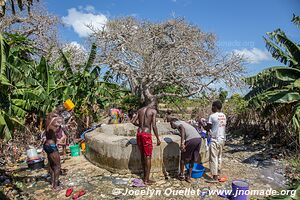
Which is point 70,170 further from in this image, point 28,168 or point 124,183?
point 124,183

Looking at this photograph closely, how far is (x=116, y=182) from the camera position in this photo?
6.23m

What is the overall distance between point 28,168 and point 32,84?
3.66 m

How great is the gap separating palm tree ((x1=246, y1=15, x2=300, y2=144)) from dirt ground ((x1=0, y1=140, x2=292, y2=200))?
5.27ft

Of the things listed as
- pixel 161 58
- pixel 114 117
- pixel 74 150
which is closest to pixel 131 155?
pixel 74 150

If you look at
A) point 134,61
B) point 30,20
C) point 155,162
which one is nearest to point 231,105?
point 134,61

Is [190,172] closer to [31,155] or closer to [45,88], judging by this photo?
[31,155]

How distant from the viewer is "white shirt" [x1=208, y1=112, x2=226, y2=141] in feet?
19.3

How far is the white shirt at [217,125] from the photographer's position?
5884 mm

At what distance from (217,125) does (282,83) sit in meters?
4.37

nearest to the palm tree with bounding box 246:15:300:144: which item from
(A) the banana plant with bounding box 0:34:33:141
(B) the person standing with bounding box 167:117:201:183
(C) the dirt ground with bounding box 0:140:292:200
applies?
(C) the dirt ground with bounding box 0:140:292:200

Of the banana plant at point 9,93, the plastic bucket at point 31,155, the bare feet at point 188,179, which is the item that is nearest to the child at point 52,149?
the banana plant at point 9,93

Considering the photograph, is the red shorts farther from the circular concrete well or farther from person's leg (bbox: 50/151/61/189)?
person's leg (bbox: 50/151/61/189)

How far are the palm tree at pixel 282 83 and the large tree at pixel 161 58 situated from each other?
21.1 ft

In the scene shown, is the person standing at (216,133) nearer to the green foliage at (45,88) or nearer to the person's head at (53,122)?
the person's head at (53,122)
